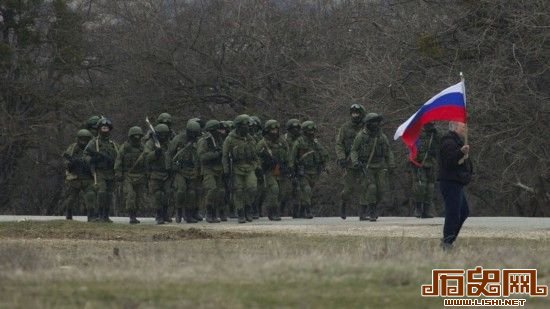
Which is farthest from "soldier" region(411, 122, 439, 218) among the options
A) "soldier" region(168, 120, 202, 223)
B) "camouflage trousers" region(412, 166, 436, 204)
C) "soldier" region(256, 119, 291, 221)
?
"soldier" region(168, 120, 202, 223)

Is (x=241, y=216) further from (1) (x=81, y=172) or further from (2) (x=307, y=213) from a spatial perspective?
(1) (x=81, y=172)

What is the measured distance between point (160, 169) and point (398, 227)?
5345mm

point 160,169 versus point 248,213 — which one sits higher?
point 160,169

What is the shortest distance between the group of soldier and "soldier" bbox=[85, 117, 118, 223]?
2cm

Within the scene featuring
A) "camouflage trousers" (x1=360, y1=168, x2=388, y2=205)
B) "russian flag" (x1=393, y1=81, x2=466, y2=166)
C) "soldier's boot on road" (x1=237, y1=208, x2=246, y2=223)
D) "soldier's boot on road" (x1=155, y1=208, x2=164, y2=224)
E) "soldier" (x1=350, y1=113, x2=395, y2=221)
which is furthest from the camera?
"soldier's boot on road" (x1=155, y1=208, x2=164, y2=224)

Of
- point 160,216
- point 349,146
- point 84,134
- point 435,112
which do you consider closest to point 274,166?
point 349,146

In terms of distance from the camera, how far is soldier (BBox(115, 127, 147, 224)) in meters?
28.2

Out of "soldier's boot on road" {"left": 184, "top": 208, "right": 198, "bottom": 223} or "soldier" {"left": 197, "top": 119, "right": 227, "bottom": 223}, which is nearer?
"soldier" {"left": 197, "top": 119, "right": 227, "bottom": 223}

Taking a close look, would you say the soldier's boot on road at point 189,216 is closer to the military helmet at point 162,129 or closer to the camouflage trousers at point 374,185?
the military helmet at point 162,129

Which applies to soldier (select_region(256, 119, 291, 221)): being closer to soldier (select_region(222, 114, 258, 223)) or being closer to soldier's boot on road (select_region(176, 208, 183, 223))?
soldier (select_region(222, 114, 258, 223))

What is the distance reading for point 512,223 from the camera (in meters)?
26.7

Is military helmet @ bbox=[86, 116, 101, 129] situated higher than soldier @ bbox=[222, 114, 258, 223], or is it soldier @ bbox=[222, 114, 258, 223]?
military helmet @ bbox=[86, 116, 101, 129]

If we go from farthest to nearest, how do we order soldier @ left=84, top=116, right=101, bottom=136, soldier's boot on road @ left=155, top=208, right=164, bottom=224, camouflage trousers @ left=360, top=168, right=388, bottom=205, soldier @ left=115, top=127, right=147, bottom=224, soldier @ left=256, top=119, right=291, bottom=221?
soldier @ left=256, top=119, right=291, bottom=221 → soldier @ left=84, top=116, right=101, bottom=136 → soldier's boot on road @ left=155, top=208, right=164, bottom=224 → camouflage trousers @ left=360, top=168, right=388, bottom=205 → soldier @ left=115, top=127, right=147, bottom=224

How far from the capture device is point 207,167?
28.7 meters
